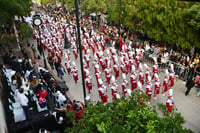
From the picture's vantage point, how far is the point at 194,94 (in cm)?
1011

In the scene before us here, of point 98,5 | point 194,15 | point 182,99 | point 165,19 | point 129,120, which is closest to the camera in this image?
point 129,120

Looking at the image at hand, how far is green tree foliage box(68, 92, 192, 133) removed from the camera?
2.86 metres

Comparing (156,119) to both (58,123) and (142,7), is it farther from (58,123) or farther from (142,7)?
(142,7)

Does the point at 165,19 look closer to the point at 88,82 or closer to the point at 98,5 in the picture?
the point at 88,82

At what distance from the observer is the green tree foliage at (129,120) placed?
112 inches

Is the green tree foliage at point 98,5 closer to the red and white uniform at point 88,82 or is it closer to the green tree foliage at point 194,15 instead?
the green tree foliage at point 194,15

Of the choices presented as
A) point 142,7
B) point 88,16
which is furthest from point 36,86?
point 88,16

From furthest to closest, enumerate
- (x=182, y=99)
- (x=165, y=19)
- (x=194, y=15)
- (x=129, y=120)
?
(x=165, y=19)
(x=194, y=15)
(x=182, y=99)
(x=129, y=120)

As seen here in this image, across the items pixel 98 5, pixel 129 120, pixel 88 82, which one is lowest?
pixel 88 82

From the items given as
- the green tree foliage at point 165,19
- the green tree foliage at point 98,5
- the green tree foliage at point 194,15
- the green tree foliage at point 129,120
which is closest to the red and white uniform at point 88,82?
the green tree foliage at point 129,120

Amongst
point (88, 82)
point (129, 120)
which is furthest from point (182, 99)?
point (129, 120)

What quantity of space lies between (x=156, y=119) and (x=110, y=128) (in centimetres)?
75

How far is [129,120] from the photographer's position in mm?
3018

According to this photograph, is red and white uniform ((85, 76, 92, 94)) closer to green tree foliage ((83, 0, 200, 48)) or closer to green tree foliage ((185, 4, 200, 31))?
green tree foliage ((83, 0, 200, 48))
